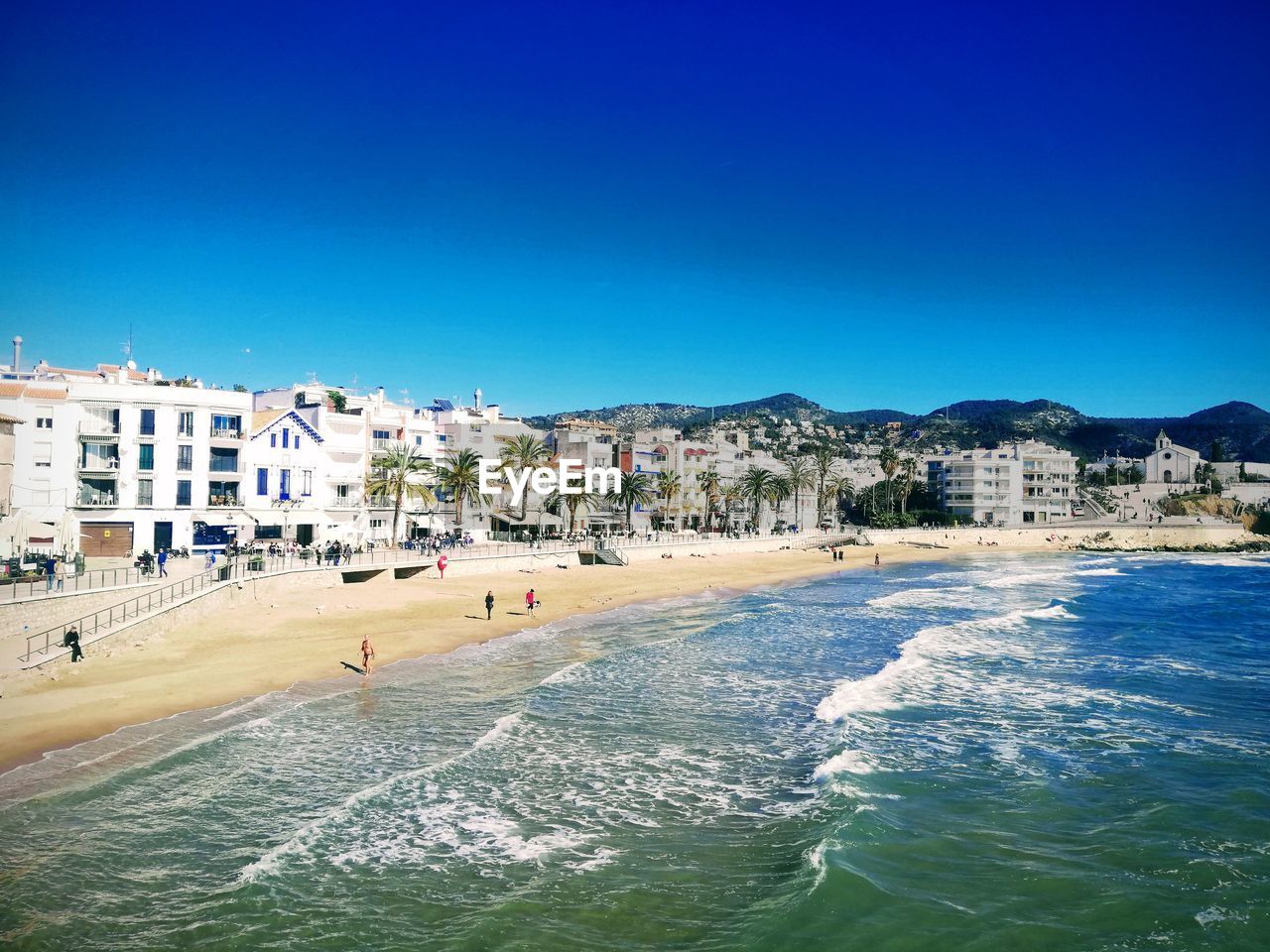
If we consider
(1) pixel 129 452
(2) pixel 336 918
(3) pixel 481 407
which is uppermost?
(3) pixel 481 407

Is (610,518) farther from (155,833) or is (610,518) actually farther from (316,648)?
(155,833)

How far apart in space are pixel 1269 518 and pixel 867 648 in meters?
136

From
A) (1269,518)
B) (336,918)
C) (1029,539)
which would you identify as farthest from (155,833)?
(1269,518)

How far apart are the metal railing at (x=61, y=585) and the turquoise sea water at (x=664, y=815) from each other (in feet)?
32.2

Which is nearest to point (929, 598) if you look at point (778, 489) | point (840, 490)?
point (778, 489)

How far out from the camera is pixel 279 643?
96.9ft

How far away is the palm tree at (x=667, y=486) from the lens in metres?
88.4

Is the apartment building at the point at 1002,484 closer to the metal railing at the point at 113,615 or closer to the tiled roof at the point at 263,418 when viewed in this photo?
the tiled roof at the point at 263,418

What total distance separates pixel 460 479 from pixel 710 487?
131ft

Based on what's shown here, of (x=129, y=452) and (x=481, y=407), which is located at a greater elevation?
(x=481, y=407)

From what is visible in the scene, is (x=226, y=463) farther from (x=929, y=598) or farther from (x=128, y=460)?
(x=929, y=598)

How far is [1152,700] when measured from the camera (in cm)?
2422

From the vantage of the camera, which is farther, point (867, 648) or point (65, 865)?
point (867, 648)

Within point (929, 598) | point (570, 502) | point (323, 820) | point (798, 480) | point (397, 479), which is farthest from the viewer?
point (798, 480)
